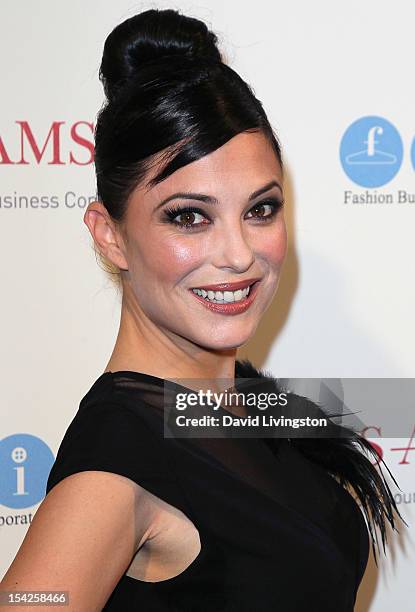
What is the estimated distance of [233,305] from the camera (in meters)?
1.07

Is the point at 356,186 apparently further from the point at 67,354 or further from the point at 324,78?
the point at 67,354

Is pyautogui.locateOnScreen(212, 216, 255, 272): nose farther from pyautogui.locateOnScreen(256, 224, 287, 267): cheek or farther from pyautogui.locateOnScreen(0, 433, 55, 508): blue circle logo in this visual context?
pyautogui.locateOnScreen(0, 433, 55, 508): blue circle logo

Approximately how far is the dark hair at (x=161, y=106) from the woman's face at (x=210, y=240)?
20 millimetres

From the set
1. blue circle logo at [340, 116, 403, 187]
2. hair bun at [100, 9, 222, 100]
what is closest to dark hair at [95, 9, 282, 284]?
hair bun at [100, 9, 222, 100]

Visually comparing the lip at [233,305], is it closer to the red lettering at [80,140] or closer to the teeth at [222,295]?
the teeth at [222,295]

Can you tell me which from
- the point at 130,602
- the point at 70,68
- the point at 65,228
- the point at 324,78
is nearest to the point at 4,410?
the point at 65,228

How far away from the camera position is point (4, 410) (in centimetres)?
169

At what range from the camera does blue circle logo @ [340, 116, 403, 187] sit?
1.74m

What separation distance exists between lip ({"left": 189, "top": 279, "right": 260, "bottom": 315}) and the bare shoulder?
26 cm

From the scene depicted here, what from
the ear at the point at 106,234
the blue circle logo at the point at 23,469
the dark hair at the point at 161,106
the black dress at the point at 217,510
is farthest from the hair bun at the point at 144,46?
the blue circle logo at the point at 23,469

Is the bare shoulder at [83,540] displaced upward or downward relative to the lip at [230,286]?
downward

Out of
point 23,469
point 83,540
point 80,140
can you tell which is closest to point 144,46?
point 80,140

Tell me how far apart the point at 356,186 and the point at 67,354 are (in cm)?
69

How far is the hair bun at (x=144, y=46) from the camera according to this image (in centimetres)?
114
